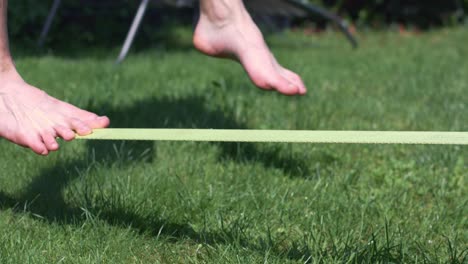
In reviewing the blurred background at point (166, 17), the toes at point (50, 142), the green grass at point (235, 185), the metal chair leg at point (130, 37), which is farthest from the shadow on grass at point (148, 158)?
the blurred background at point (166, 17)

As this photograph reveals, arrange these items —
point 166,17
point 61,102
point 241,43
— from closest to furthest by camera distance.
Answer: point 61,102 < point 241,43 < point 166,17

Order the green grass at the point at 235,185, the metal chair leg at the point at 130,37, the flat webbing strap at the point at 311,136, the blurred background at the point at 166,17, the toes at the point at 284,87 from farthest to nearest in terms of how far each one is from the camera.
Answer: the blurred background at the point at 166,17 → the metal chair leg at the point at 130,37 → the toes at the point at 284,87 → the green grass at the point at 235,185 → the flat webbing strap at the point at 311,136

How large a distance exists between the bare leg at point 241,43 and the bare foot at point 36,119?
0.47m

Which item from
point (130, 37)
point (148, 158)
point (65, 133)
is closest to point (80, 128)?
point (65, 133)

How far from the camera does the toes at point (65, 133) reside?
1.65 meters

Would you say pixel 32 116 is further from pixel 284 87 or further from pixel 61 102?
pixel 284 87

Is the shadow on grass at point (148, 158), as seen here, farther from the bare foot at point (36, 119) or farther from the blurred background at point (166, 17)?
the blurred background at point (166, 17)

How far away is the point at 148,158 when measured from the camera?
2301 millimetres

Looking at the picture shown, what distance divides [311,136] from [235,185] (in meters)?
0.71

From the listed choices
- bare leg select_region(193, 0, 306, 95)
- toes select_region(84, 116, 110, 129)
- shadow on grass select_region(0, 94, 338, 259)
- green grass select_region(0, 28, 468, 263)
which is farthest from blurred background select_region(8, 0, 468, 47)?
toes select_region(84, 116, 110, 129)

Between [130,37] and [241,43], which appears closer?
[241,43]

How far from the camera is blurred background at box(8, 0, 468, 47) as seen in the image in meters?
5.29

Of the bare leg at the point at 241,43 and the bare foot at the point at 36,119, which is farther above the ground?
the bare leg at the point at 241,43

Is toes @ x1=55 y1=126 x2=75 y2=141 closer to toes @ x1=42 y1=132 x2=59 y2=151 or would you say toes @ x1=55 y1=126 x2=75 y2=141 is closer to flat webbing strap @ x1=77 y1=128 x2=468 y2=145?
toes @ x1=42 y1=132 x2=59 y2=151
